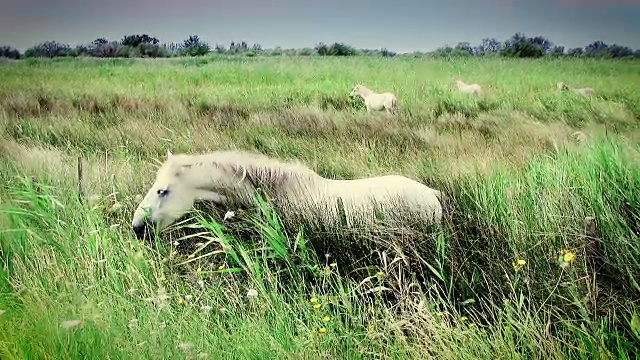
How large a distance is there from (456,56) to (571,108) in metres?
0.37

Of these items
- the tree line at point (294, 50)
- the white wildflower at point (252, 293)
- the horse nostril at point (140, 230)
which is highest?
the tree line at point (294, 50)

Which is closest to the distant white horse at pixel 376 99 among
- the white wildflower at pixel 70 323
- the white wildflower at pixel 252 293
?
the white wildflower at pixel 252 293

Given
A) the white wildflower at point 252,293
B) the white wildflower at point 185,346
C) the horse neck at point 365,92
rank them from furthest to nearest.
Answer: the horse neck at point 365,92
the white wildflower at point 252,293
the white wildflower at point 185,346

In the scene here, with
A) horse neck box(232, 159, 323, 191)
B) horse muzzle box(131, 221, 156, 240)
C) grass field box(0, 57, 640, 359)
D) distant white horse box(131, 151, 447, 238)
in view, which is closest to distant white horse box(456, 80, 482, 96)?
grass field box(0, 57, 640, 359)

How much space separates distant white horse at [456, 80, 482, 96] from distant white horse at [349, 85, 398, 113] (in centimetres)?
20

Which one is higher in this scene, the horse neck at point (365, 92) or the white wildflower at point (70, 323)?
the horse neck at point (365, 92)

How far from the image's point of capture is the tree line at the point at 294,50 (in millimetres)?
2479

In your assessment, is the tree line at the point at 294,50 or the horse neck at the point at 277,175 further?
the horse neck at the point at 277,175

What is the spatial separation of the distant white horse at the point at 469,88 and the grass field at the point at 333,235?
0.02m

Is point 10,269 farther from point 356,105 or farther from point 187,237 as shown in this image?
point 356,105

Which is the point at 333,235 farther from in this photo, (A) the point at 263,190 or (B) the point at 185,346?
(B) the point at 185,346

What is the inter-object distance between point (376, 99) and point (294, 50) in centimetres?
32

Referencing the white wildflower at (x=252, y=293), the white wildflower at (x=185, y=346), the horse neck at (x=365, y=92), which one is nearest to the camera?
the white wildflower at (x=185, y=346)

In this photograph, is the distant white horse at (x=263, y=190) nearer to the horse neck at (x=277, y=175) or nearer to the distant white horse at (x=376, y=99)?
the horse neck at (x=277, y=175)
